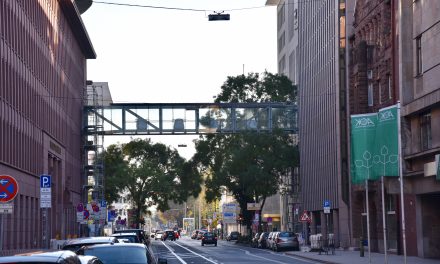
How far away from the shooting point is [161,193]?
112m

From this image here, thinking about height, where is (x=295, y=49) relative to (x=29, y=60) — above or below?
above

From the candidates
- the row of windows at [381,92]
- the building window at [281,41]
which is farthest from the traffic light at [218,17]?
the building window at [281,41]

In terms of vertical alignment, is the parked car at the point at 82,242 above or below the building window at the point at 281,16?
below

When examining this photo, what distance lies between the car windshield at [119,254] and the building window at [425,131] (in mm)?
28464

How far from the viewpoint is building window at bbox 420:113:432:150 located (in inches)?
1705

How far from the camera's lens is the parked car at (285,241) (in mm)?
68875

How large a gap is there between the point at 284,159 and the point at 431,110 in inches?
1782

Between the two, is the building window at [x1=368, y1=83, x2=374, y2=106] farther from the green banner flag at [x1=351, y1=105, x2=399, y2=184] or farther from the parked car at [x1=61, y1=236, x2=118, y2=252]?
the parked car at [x1=61, y1=236, x2=118, y2=252]

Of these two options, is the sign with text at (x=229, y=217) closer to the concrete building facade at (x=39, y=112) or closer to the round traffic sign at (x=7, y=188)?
the concrete building facade at (x=39, y=112)

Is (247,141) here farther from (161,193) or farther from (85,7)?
(161,193)

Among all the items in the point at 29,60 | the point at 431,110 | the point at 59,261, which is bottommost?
Result: the point at 59,261

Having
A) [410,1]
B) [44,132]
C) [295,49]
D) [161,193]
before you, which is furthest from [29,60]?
[161,193]

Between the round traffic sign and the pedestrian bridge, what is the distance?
61.4m

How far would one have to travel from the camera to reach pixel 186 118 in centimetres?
8619
